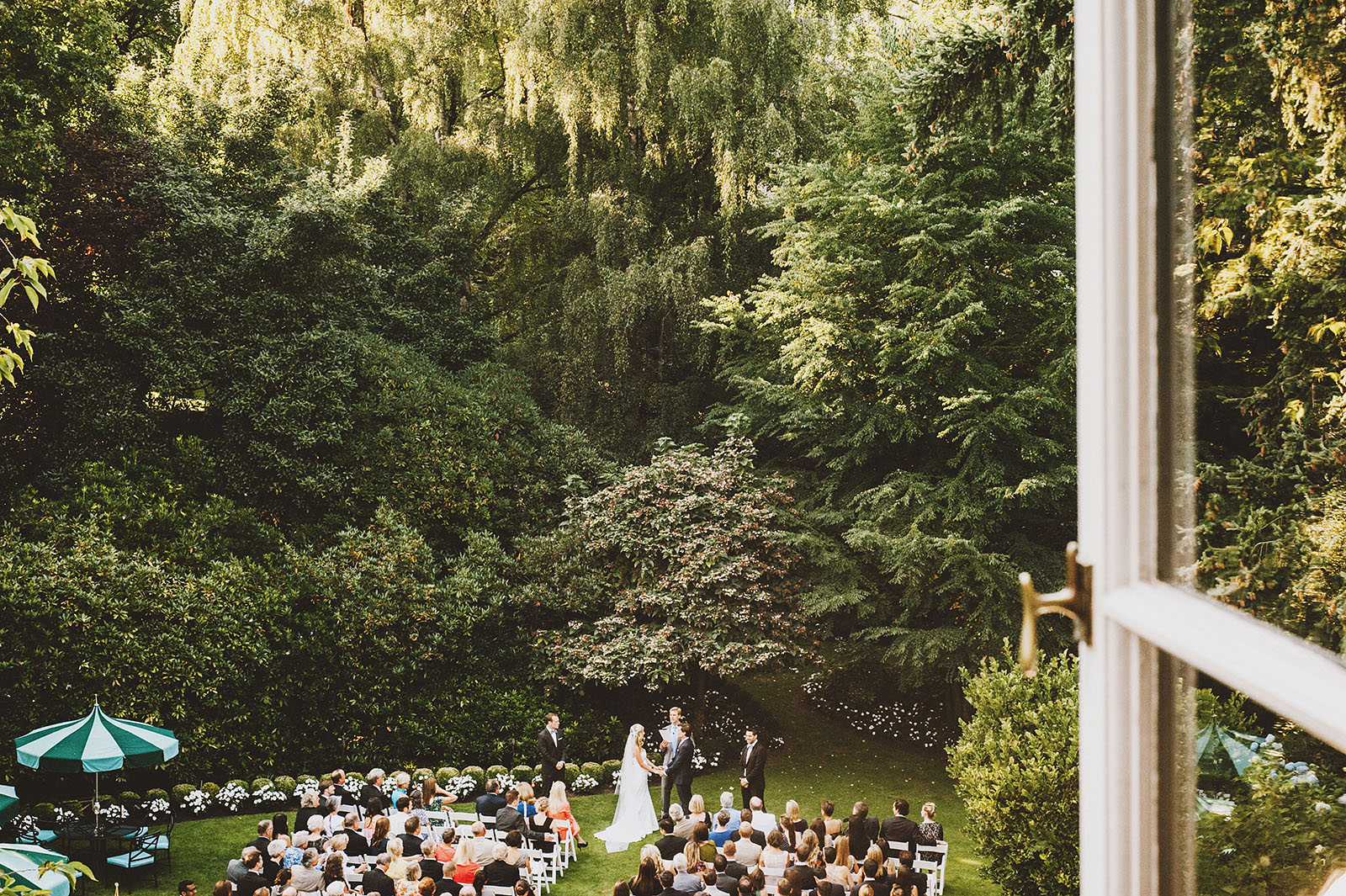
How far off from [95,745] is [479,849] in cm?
413

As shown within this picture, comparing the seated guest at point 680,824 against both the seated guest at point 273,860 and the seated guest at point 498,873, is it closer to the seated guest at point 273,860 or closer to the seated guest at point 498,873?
the seated guest at point 498,873

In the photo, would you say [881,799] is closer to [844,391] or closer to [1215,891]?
[844,391]

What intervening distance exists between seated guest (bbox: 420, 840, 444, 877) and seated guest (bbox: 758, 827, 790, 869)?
2959mm

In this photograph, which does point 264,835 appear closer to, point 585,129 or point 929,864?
point 929,864

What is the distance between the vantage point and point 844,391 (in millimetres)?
16969

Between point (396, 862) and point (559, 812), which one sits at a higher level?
point (396, 862)

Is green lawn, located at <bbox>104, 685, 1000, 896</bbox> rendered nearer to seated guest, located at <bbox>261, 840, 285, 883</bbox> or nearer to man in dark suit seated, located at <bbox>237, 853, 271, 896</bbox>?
seated guest, located at <bbox>261, 840, 285, 883</bbox>

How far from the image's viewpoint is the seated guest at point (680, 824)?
391 inches

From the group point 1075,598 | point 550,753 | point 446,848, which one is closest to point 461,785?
point 550,753

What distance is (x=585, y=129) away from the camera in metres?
18.8

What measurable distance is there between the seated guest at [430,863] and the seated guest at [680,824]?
97.4 inches

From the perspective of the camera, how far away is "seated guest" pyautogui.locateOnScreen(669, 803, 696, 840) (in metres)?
9.94

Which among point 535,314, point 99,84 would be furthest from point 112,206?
point 535,314

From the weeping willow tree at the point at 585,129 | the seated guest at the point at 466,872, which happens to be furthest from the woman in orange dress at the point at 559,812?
the weeping willow tree at the point at 585,129
